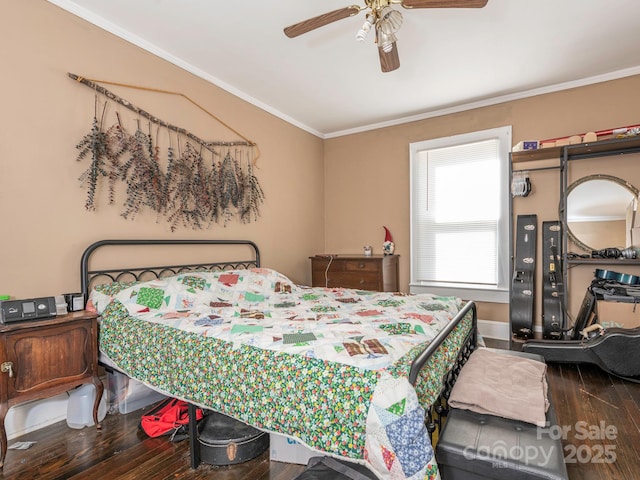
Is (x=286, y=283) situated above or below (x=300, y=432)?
above

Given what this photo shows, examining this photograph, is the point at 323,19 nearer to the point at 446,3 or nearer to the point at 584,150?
the point at 446,3

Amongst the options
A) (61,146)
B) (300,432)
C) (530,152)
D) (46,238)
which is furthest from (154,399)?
(530,152)

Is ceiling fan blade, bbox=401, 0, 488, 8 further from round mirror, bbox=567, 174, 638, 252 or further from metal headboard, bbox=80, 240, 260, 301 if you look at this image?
round mirror, bbox=567, 174, 638, 252

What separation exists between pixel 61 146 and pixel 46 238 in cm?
61

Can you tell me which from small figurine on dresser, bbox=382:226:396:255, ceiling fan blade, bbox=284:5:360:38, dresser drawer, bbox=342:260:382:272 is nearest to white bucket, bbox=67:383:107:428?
ceiling fan blade, bbox=284:5:360:38

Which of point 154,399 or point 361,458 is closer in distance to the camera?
point 361,458

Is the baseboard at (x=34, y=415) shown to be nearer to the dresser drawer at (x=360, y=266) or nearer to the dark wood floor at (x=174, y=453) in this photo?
the dark wood floor at (x=174, y=453)

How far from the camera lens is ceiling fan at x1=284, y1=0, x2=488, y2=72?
1773mm

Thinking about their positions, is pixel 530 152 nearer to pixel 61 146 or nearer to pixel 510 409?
pixel 510 409

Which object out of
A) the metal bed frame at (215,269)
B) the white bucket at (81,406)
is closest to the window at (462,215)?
the metal bed frame at (215,269)

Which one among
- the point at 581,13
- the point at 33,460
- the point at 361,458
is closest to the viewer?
the point at 361,458

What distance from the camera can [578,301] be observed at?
138 inches

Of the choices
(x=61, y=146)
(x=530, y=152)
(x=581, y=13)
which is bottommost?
(x=61, y=146)

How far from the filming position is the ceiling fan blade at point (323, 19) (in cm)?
189
